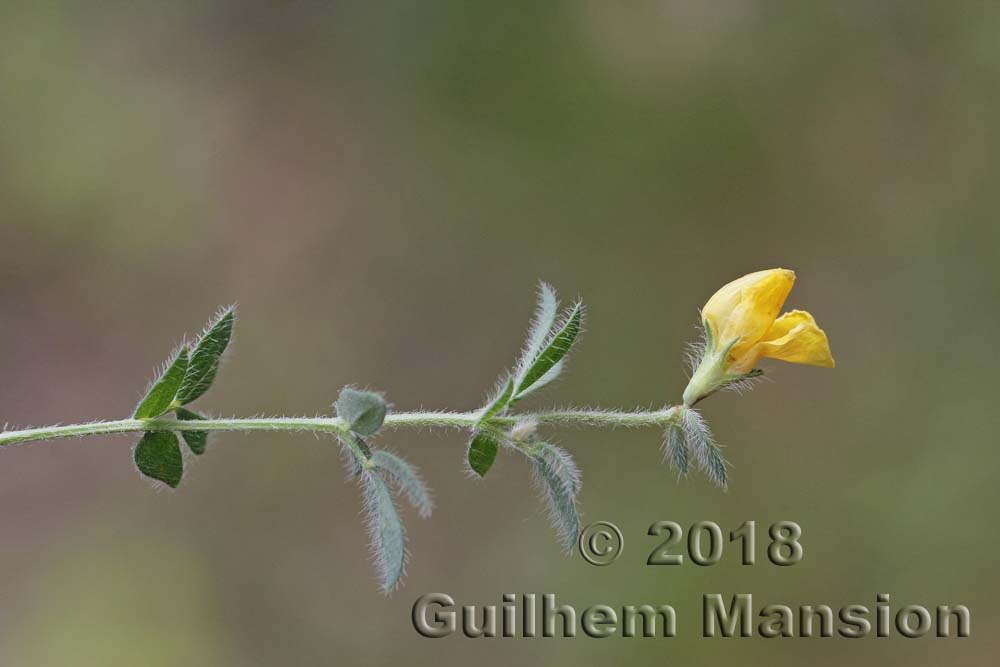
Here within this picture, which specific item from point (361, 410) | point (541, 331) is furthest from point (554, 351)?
point (361, 410)

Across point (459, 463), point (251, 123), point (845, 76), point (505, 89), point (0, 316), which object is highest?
point (845, 76)

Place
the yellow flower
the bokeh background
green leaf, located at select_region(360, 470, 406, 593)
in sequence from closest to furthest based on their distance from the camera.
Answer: green leaf, located at select_region(360, 470, 406, 593) < the yellow flower < the bokeh background

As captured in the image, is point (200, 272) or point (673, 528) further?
point (200, 272)

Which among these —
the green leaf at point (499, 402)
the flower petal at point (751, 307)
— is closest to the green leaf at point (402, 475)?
the green leaf at point (499, 402)

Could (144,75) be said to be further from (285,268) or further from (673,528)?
(673,528)

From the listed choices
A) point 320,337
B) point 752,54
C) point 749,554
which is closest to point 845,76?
point 752,54

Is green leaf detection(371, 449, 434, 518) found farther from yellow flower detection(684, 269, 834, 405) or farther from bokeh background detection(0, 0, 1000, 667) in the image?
bokeh background detection(0, 0, 1000, 667)

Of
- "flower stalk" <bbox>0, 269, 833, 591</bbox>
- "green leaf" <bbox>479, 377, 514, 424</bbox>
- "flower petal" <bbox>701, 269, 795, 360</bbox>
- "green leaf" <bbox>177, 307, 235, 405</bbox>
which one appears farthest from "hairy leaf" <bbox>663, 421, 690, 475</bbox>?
"green leaf" <bbox>177, 307, 235, 405</bbox>
